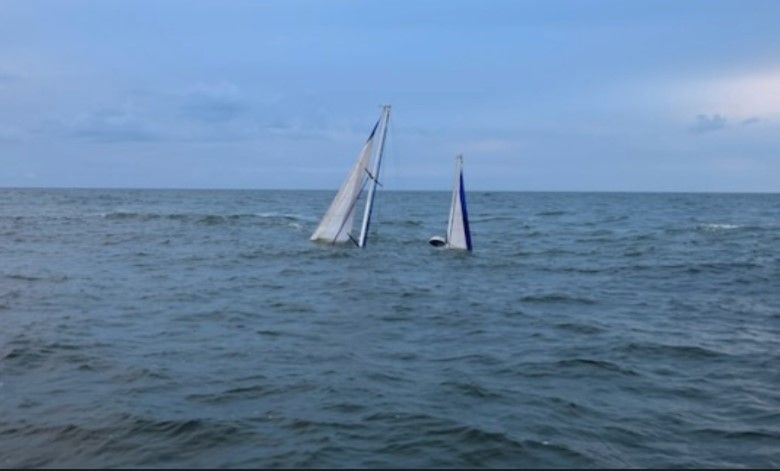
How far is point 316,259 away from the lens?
33281mm

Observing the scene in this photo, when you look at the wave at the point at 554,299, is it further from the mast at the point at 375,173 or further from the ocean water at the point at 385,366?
the mast at the point at 375,173

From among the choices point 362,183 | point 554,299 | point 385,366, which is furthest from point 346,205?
point 385,366

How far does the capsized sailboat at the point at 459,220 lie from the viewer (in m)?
36.5

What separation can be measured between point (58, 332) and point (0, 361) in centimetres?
253

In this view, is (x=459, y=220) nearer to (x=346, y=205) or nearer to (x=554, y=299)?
(x=346, y=205)

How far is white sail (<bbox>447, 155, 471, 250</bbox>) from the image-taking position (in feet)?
120

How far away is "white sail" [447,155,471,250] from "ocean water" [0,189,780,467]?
722 centimetres

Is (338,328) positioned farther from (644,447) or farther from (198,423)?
(644,447)

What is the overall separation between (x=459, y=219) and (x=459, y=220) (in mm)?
50

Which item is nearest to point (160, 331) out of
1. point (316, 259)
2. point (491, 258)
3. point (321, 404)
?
point (321, 404)

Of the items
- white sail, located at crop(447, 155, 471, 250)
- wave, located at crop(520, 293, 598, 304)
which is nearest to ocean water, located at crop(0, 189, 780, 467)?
wave, located at crop(520, 293, 598, 304)

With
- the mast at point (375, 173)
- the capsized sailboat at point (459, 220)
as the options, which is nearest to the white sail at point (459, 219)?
the capsized sailboat at point (459, 220)

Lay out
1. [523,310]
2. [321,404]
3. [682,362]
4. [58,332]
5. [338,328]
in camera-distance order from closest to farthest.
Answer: [321,404] → [682,362] → [58,332] → [338,328] → [523,310]

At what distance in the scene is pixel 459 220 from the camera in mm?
36688
